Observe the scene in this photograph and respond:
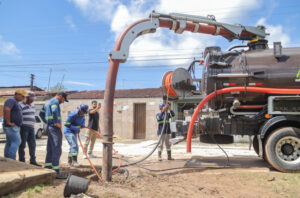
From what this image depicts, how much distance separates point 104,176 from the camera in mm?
4879

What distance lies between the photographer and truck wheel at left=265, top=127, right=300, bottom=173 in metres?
5.59

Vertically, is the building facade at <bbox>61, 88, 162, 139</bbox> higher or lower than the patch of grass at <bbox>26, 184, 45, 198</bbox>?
higher

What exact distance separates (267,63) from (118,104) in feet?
42.7

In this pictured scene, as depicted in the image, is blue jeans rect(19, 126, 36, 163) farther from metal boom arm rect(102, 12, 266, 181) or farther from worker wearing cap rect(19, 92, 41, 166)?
metal boom arm rect(102, 12, 266, 181)

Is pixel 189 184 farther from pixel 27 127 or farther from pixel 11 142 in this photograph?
pixel 27 127

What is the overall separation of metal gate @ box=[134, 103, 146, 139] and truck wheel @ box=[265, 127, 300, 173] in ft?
40.5

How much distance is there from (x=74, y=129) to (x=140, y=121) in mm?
11506

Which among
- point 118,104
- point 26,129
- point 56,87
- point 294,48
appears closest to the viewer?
point 26,129

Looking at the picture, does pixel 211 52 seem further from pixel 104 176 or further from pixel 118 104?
pixel 118 104

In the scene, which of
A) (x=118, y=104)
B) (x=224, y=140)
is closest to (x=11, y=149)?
(x=224, y=140)

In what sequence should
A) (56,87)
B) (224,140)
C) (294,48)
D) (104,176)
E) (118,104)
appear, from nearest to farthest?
(104,176) → (294,48) → (224,140) → (118,104) → (56,87)

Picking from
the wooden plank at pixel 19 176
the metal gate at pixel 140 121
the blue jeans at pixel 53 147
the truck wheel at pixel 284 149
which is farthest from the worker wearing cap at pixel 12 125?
the metal gate at pixel 140 121

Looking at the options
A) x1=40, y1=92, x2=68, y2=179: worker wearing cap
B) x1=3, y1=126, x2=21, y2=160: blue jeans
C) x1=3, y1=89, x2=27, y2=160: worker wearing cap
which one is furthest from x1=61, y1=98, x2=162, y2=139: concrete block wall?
x1=3, y1=126, x2=21, y2=160: blue jeans

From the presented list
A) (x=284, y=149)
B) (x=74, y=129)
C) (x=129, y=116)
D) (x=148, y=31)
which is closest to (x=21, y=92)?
(x=74, y=129)
